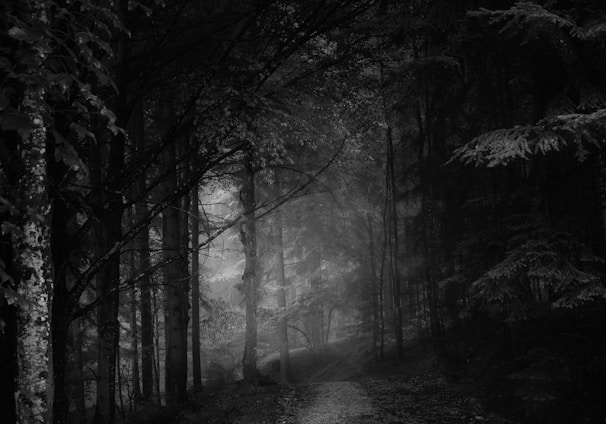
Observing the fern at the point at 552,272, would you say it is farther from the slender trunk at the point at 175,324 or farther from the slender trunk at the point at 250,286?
the slender trunk at the point at 250,286

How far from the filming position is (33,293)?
10.6 feet

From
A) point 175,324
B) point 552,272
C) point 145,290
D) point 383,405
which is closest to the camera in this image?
point 552,272

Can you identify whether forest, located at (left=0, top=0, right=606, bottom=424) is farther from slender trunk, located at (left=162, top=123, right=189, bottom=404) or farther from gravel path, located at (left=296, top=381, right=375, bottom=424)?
gravel path, located at (left=296, top=381, right=375, bottom=424)

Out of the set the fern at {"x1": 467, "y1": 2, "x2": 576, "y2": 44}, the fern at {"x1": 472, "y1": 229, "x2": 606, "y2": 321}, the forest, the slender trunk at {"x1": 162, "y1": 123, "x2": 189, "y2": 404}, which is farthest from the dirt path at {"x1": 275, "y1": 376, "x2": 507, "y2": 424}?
the fern at {"x1": 467, "y1": 2, "x2": 576, "y2": 44}

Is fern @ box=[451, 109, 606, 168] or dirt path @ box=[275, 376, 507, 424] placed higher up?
fern @ box=[451, 109, 606, 168]

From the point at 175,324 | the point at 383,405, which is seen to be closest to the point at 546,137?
the point at 383,405

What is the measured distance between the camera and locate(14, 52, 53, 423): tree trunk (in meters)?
3.19

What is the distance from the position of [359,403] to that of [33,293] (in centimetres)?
917

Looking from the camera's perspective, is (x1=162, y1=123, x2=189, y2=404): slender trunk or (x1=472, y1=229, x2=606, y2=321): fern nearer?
(x1=472, y1=229, x2=606, y2=321): fern

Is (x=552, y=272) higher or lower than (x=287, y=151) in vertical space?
lower

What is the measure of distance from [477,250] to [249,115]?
6.34 metres

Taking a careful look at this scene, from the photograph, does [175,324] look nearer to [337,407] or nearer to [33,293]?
[337,407]

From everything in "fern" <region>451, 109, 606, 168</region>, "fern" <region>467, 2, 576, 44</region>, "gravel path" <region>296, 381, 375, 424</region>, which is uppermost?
"fern" <region>467, 2, 576, 44</region>

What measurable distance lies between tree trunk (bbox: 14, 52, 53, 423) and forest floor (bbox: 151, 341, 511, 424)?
20.4ft
